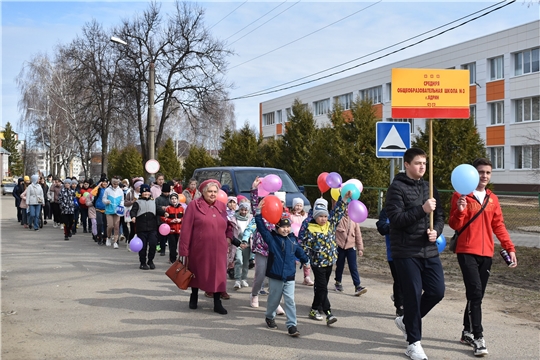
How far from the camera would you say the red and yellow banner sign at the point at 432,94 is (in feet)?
24.0

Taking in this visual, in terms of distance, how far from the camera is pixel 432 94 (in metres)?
7.38

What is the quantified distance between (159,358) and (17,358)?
1.35 metres

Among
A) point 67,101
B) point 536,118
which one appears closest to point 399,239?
point 536,118

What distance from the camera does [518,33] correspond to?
3822cm

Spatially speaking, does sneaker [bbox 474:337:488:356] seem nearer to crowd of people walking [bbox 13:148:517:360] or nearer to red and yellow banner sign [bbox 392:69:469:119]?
crowd of people walking [bbox 13:148:517:360]

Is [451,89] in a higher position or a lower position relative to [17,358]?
higher

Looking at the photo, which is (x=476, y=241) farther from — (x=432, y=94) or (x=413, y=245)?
(x=432, y=94)

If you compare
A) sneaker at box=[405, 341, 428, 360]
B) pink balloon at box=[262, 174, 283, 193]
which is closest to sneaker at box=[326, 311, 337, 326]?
sneaker at box=[405, 341, 428, 360]

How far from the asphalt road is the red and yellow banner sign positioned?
2527 mm

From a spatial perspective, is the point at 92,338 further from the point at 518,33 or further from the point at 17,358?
the point at 518,33

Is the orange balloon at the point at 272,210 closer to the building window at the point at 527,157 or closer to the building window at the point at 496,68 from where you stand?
the building window at the point at 527,157

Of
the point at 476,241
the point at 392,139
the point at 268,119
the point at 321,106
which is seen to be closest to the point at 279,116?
the point at 268,119

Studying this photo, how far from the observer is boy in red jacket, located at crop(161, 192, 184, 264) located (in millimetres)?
12039

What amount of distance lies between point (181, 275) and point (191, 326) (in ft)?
3.25
